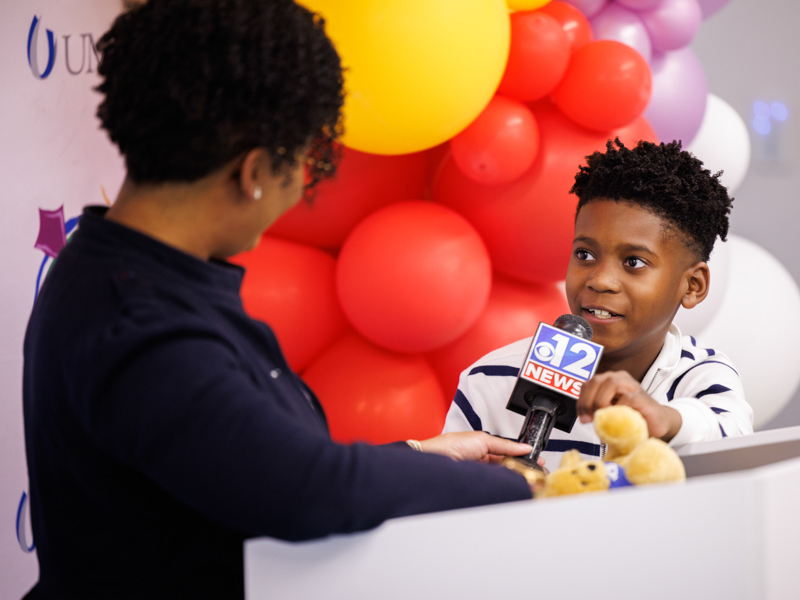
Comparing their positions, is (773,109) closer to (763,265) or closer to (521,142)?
(763,265)

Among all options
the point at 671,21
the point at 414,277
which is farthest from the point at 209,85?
the point at 671,21

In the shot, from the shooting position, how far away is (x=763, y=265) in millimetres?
2580

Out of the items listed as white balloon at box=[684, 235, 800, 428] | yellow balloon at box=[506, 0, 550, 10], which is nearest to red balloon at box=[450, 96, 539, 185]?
yellow balloon at box=[506, 0, 550, 10]

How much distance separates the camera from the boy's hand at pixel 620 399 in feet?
2.73

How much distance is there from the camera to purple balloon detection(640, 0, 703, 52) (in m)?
2.12

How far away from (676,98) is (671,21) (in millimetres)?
Answer: 225

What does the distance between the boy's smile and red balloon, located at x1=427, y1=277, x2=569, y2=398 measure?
0.64m

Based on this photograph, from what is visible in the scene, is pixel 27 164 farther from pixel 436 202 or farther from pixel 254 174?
pixel 254 174

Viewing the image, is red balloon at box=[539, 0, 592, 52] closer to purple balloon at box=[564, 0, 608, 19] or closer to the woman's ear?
purple balloon at box=[564, 0, 608, 19]

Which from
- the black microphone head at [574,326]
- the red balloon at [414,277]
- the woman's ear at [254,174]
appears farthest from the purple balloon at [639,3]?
the woman's ear at [254,174]

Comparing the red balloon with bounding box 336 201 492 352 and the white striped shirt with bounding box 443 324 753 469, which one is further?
the red balloon with bounding box 336 201 492 352

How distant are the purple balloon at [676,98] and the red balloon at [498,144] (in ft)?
2.03

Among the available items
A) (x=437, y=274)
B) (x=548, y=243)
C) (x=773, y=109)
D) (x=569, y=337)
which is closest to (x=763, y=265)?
(x=773, y=109)

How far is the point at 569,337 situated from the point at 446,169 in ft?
3.57
